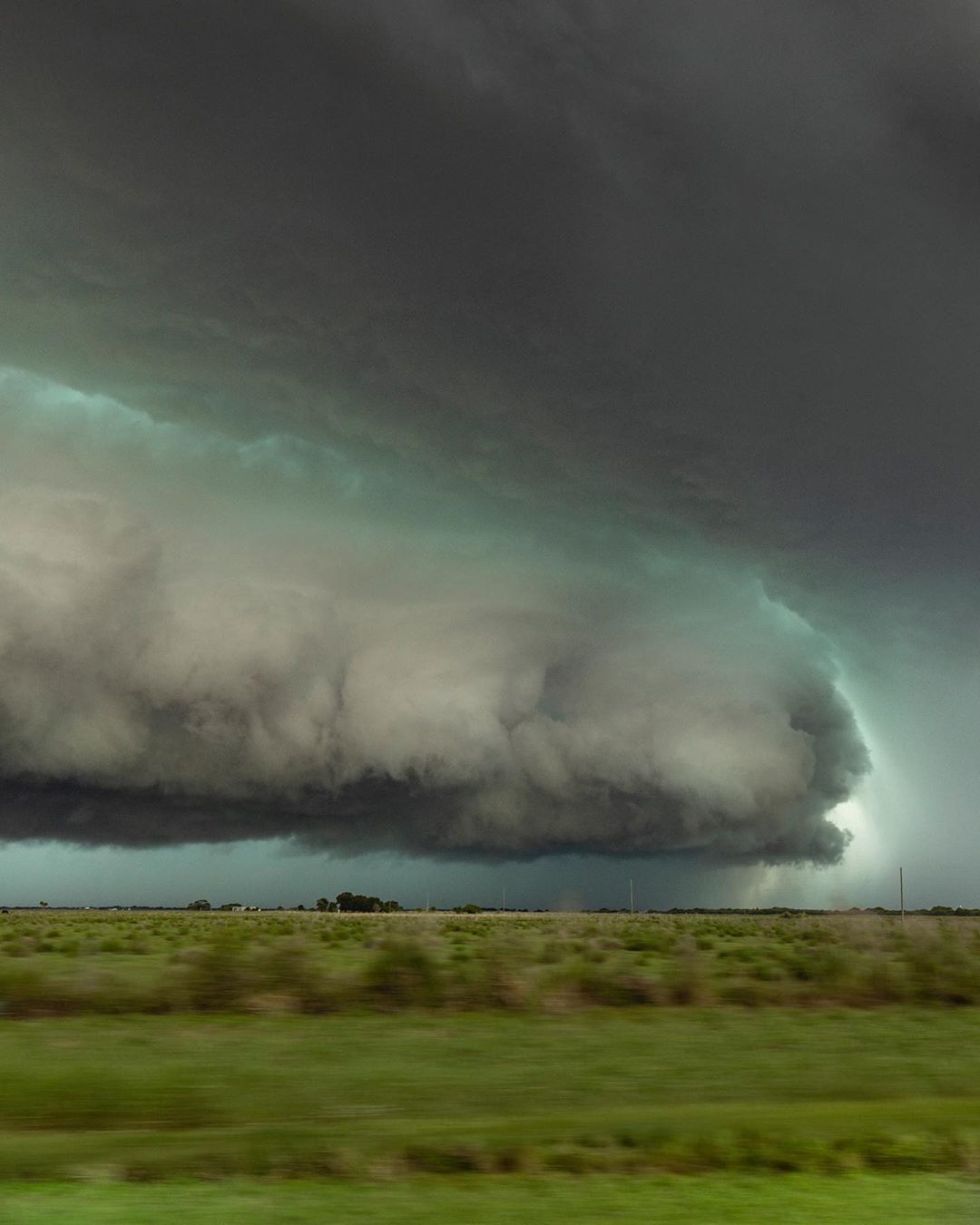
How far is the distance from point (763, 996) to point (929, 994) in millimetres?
4360

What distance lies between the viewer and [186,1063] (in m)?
14.1

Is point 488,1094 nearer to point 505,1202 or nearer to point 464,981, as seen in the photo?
point 505,1202

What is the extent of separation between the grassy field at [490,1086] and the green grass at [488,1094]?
0.05m

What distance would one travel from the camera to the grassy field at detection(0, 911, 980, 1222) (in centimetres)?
843

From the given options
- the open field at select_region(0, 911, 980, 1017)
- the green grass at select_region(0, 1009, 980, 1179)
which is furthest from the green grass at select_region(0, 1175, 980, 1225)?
the open field at select_region(0, 911, 980, 1017)

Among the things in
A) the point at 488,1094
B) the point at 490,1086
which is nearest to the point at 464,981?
the point at 490,1086

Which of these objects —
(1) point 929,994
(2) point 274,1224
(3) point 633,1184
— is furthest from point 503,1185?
(1) point 929,994

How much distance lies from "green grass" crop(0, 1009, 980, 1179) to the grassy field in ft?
0.16

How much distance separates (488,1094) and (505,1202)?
5047 millimetres

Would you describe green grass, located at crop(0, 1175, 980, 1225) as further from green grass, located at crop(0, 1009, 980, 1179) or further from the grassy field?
green grass, located at crop(0, 1009, 980, 1179)

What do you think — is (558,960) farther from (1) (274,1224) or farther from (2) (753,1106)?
(1) (274,1224)

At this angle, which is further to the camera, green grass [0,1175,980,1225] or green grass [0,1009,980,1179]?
green grass [0,1009,980,1179]

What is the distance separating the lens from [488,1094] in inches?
505

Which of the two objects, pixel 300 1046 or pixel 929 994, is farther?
pixel 929 994
